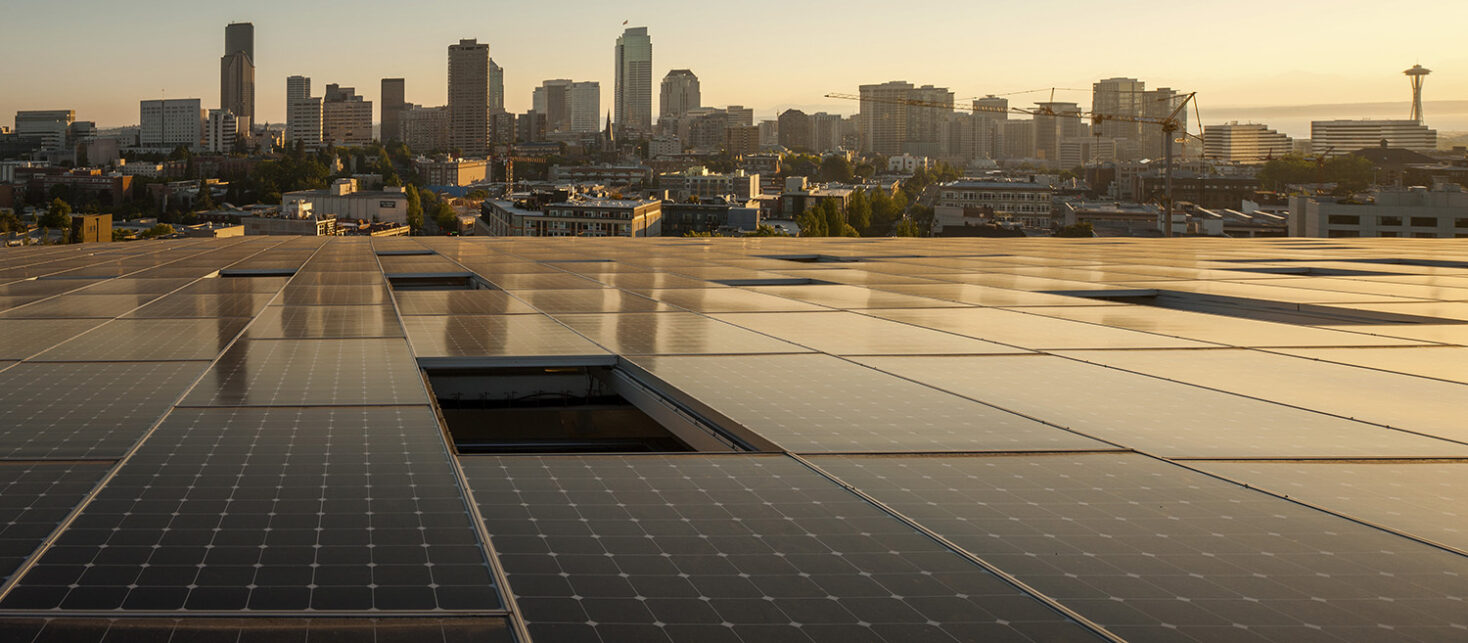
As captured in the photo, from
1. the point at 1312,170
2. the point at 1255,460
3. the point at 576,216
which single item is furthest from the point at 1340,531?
the point at 1312,170

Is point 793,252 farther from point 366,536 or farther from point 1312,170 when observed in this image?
point 1312,170

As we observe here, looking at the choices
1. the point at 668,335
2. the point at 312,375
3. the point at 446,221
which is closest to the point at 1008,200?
the point at 446,221

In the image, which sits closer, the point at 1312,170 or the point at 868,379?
the point at 868,379

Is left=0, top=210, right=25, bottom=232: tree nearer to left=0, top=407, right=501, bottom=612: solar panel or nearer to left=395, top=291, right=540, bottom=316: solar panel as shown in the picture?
left=395, top=291, right=540, bottom=316: solar panel

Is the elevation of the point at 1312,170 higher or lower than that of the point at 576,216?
higher

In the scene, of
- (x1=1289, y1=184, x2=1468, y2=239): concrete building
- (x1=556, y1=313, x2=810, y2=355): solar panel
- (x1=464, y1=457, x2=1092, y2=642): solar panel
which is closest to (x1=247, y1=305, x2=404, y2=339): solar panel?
(x1=556, y1=313, x2=810, y2=355): solar panel
